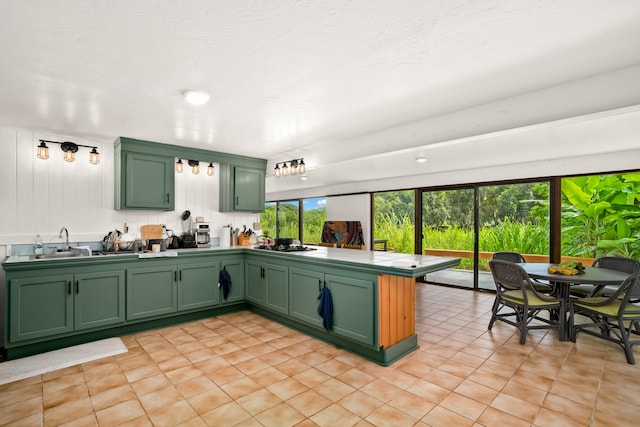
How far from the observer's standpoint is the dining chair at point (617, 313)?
310 cm

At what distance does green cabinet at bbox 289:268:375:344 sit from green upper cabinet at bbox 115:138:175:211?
212 cm

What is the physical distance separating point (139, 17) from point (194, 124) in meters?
1.94

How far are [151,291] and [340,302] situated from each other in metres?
2.32

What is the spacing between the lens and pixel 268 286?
4227mm

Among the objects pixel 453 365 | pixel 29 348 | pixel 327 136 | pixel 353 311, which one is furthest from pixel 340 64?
pixel 29 348

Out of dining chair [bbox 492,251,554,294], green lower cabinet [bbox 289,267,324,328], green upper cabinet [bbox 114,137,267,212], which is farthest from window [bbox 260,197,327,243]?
green lower cabinet [bbox 289,267,324,328]

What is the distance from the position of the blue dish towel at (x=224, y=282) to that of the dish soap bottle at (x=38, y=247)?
1977mm

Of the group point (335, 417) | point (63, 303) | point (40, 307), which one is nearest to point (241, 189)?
point (63, 303)

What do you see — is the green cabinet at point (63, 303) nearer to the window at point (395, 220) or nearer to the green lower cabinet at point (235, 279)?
the green lower cabinet at point (235, 279)

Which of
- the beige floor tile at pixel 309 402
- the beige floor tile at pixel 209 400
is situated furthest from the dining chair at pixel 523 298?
the beige floor tile at pixel 209 400

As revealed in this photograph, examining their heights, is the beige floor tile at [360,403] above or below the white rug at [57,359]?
above

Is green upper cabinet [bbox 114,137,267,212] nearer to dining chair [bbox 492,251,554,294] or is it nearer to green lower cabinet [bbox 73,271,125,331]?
green lower cabinet [bbox 73,271,125,331]

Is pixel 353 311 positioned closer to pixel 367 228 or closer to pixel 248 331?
pixel 248 331

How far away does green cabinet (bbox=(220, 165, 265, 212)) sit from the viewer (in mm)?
5113
